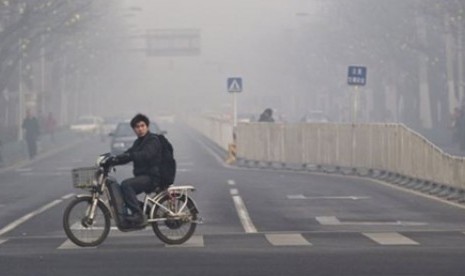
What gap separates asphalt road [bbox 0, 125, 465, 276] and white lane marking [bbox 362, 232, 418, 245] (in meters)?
0.02

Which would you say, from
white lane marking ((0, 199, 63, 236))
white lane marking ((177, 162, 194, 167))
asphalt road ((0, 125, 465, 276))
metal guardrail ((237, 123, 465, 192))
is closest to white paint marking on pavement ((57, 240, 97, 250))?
asphalt road ((0, 125, 465, 276))

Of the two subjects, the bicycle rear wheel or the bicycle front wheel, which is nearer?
the bicycle front wheel

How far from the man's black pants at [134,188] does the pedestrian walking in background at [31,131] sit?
4492cm

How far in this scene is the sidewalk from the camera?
213ft

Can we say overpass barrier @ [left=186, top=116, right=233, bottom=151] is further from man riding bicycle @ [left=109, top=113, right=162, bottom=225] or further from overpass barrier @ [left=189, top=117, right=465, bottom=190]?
man riding bicycle @ [left=109, top=113, right=162, bottom=225]

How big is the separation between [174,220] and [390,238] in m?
2.83

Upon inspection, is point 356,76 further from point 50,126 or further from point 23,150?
point 50,126

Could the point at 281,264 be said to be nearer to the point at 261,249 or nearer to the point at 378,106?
the point at 261,249

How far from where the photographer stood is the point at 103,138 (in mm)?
94688

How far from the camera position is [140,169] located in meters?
22.5

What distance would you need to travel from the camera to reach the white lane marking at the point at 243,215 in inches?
1021

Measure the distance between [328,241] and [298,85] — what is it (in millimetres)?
170670

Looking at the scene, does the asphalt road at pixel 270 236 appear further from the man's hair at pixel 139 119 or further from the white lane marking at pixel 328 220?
the man's hair at pixel 139 119

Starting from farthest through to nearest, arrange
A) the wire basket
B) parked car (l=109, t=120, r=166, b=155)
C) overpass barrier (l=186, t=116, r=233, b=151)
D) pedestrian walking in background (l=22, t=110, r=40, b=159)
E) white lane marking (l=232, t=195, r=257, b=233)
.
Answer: overpass barrier (l=186, t=116, r=233, b=151) → pedestrian walking in background (l=22, t=110, r=40, b=159) → parked car (l=109, t=120, r=166, b=155) → white lane marking (l=232, t=195, r=257, b=233) → the wire basket
